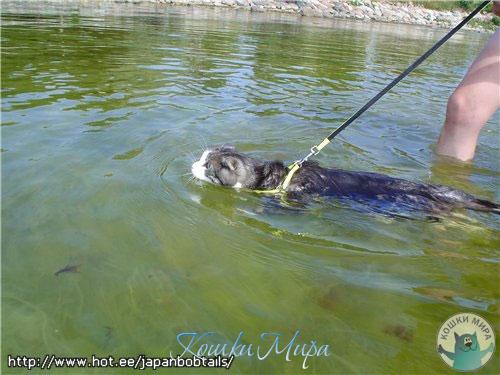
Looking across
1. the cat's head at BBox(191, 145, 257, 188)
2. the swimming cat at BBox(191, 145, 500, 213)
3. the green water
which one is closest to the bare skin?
the green water

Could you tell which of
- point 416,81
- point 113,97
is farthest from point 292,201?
point 416,81

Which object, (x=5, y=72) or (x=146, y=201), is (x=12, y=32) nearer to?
(x=5, y=72)

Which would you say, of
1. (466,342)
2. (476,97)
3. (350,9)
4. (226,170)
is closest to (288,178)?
(226,170)

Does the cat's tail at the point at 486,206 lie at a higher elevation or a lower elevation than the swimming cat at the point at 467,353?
higher

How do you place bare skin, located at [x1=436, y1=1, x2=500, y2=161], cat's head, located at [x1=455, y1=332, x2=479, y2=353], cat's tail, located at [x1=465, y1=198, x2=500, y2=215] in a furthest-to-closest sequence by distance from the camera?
bare skin, located at [x1=436, y1=1, x2=500, y2=161]
cat's tail, located at [x1=465, y1=198, x2=500, y2=215]
cat's head, located at [x1=455, y1=332, x2=479, y2=353]

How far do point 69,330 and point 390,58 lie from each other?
55.2ft

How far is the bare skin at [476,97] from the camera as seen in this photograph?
16.8ft

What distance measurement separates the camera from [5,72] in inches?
378

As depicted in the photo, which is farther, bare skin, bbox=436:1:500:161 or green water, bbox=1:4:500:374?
bare skin, bbox=436:1:500:161

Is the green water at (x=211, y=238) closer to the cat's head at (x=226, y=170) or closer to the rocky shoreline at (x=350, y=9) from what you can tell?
the cat's head at (x=226, y=170)

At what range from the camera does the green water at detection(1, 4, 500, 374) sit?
2.94 meters

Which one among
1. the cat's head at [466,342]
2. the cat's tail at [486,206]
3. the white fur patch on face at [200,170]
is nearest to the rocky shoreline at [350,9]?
the white fur patch on face at [200,170]

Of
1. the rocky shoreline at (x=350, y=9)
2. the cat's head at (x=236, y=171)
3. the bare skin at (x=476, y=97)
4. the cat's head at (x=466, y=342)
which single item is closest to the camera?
the cat's head at (x=466, y=342)

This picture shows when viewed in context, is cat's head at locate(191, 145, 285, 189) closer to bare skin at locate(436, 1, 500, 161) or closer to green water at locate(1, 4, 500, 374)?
green water at locate(1, 4, 500, 374)
